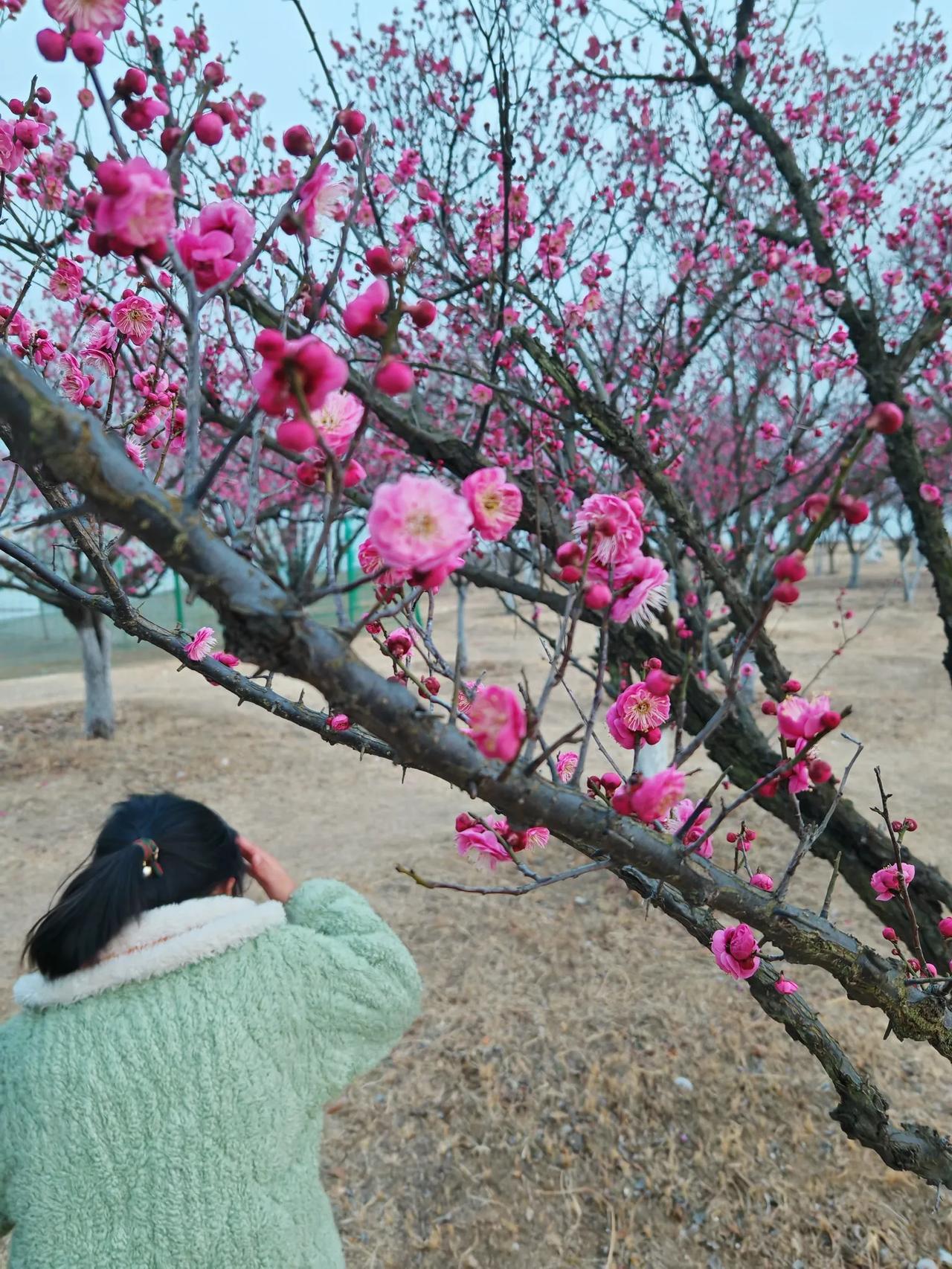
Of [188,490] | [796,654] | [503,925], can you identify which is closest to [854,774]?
[503,925]

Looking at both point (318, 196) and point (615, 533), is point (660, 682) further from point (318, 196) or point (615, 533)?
point (318, 196)

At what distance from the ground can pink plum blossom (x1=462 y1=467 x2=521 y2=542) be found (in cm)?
247

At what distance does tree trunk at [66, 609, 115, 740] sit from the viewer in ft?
26.4

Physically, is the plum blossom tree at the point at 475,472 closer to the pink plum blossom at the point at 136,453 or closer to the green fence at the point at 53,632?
the pink plum blossom at the point at 136,453

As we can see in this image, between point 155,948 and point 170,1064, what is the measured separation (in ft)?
0.66

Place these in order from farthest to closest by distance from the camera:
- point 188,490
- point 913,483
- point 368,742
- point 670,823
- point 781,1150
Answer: point 913,483
point 781,1150
point 670,823
point 368,742
point 188,490

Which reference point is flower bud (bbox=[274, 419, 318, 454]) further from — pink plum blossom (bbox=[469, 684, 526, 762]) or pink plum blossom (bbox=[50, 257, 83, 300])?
pink plum blossom (bbox=[50, 257, 83, 300])

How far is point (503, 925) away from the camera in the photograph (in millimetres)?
4555

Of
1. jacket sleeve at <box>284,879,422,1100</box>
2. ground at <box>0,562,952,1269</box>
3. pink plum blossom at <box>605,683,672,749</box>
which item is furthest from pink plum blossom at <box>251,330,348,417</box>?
ground at <box>0,562,952,1269</box>

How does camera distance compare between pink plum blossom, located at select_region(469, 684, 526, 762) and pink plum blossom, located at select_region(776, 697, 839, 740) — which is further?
pink plum blossom, located at select_region(776, 697, 839, 740)

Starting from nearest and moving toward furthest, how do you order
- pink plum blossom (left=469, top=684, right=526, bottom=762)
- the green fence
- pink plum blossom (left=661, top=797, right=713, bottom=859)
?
pink plum blossom (left=469, top=684, right=526, bottom=762)
pink plum blossom (left=661, top=797, right=713, bottom=859)
the green fence

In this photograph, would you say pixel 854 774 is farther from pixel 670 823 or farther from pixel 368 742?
pixel 368 742

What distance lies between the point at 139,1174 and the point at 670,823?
114 cm

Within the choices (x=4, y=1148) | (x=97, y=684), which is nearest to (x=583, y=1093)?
(x=4, y=1148)
